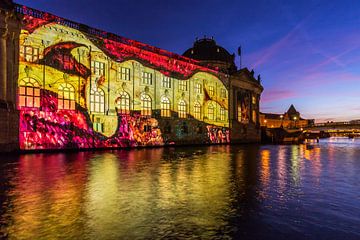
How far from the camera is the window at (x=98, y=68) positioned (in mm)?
36362

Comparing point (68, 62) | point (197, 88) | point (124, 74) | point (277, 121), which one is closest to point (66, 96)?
point (68, 62)

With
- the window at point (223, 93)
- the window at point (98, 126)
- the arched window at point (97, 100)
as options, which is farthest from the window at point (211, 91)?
the window at point (98, 126)

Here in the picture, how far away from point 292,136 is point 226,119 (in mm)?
26247

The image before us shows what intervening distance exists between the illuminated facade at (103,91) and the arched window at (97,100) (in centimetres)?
9

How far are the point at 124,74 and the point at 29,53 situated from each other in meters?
12.5

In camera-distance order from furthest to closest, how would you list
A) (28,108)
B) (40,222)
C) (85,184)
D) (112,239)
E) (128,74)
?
(128,74), (28,108), (85,184), (40,222), (112,239)

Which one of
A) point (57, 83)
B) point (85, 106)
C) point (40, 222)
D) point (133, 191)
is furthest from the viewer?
point (85, 106)

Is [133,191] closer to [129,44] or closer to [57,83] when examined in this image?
[57,83]

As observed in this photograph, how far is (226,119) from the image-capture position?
58281 millimetres

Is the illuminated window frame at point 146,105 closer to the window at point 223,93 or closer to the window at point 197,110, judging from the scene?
the window at point 197,110

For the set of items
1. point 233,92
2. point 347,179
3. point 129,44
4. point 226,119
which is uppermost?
point 129,44

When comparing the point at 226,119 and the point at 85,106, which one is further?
the point at 226,119

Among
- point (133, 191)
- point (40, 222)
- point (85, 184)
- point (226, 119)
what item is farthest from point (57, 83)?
point (226, 119)

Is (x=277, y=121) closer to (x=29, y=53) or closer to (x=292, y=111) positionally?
(x=292, y=111)
